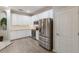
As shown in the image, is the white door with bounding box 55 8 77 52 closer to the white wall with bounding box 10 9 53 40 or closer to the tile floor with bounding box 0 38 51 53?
the tile floor with bounding box 0 38 51 53

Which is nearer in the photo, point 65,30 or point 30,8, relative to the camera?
point 65,30

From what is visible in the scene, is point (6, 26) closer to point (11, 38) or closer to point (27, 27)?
point (11, 38)

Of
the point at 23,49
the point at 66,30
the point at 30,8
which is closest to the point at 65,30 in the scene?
the point at 66,30

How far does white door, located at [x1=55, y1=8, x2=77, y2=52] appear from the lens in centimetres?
303

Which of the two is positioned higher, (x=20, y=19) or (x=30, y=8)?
(x=30, y=8)

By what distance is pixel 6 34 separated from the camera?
655cm

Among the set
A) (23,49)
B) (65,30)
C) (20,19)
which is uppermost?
(20,19)

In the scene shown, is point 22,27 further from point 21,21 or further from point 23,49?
point 23,49

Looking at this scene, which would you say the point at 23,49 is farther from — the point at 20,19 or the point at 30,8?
the point at 20,19

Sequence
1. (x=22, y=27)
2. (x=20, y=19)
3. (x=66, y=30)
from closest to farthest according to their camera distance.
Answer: (x=66, y=30) → (x=20, y=19) → (x=22, y=27)

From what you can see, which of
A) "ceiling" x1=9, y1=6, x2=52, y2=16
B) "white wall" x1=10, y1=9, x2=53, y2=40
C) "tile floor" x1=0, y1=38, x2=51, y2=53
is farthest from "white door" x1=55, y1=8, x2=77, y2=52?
"white wall" x1=10, y1=9, x2=53, y2=40

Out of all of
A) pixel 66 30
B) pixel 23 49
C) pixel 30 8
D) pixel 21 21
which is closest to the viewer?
pixel 66 30

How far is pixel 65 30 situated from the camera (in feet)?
11.1
